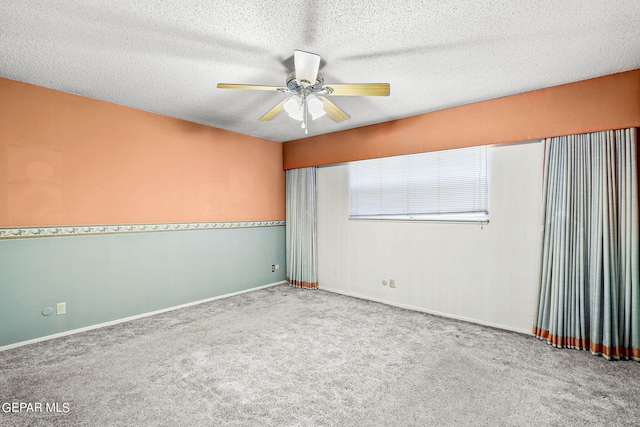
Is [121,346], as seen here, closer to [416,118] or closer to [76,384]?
[76,384]

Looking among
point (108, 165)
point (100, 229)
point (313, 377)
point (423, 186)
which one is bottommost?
point (313, 377)

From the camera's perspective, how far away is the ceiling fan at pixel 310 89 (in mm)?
2103

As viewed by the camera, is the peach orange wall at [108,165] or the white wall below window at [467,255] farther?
the white wall below window at [467,255]

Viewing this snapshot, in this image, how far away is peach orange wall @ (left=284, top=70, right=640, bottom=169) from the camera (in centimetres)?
260

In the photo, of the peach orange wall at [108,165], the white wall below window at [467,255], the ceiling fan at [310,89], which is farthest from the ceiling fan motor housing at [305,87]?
the peach orange wall at [108,165]

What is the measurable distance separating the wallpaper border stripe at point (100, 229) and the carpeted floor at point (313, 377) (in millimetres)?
1037

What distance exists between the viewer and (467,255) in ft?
11.3

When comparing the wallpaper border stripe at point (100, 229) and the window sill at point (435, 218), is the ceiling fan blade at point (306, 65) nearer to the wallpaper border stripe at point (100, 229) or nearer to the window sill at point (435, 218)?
the window sill at point (435, 218)

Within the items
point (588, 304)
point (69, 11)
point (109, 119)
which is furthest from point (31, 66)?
point (588, 304)

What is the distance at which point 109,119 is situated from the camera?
10.8 feet

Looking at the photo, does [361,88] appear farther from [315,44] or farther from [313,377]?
[313,377]

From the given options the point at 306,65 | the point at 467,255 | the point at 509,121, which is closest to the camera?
the point at 306,65

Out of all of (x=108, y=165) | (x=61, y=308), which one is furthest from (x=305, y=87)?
(x=61, y=308)

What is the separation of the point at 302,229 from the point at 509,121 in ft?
10.6
